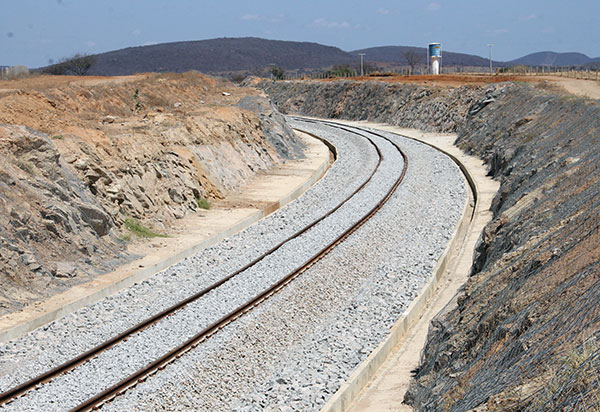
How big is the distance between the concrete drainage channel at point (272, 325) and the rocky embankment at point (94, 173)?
257cm

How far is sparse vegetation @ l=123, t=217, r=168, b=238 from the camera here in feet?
78.7

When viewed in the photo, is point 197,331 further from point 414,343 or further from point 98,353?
point 414,343

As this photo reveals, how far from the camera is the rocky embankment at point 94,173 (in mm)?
19375

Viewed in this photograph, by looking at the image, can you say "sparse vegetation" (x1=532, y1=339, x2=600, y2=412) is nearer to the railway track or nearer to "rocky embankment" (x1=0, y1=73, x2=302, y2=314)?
the railway track

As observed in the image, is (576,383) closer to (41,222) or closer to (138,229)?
(41,222)

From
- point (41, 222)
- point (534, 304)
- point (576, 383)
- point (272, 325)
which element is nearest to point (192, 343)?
point (272, 325)

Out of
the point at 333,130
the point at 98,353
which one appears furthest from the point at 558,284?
the point at 333,130

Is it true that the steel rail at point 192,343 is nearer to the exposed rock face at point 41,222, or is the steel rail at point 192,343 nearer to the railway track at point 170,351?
the railway track at point 170,351

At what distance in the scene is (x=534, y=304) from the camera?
32.9 ft

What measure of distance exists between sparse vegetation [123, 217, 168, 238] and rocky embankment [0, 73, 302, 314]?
0.10m

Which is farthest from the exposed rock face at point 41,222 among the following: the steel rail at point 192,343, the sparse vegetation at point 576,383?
the sparse vegetation at point 576,383

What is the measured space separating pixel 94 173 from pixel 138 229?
235 cm

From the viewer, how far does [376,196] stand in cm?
3008

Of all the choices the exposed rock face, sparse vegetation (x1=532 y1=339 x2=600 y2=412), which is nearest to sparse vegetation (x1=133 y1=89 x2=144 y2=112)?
the exposed rock face
